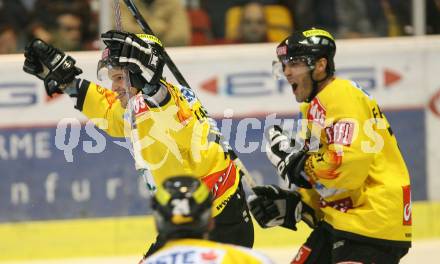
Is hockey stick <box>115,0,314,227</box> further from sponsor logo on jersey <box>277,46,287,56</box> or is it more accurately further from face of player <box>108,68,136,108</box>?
sponsor logo on jersey <box>277,46,287,56</box>

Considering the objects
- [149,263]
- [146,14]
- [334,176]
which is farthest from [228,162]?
[146,14]

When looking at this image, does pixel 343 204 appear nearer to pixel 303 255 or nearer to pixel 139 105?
pixel 303 255

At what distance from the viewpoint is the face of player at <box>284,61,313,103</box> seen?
16.0ft

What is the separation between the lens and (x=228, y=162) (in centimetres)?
525

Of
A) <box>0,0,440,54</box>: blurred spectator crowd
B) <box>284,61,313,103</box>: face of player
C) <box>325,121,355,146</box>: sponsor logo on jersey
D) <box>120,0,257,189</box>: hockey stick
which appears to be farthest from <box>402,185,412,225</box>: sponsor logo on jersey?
<box>0,0,440,54</box>: blurred spectator crowd

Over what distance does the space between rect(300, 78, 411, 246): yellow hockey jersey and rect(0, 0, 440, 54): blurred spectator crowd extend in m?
2.82

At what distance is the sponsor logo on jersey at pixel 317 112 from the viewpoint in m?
4.79

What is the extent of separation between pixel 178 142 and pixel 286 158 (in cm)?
47

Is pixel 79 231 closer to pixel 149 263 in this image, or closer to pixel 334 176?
pixel 334 176

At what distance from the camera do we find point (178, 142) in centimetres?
492

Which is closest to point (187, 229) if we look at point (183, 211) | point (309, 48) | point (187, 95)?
point (183, 211)

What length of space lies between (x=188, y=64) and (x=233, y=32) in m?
0.59

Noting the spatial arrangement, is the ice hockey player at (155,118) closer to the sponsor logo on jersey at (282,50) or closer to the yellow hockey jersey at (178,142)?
the yellow hockey jersey at (178,142)

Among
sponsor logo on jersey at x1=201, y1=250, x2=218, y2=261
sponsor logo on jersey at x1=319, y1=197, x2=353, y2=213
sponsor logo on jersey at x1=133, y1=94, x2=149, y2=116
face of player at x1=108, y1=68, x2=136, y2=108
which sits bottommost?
sponsor logo on jersey at x1=319, y1=197, x2=353, y2=213
